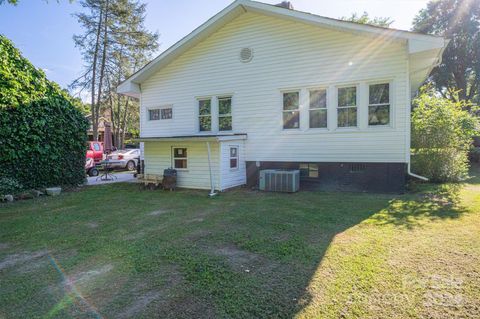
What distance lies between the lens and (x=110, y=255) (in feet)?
13.1

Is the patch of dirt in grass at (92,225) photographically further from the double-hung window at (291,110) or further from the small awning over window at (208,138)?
the double-hung window at (291,110)

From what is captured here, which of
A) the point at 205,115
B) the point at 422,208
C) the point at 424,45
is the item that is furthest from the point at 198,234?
the point at 424,45

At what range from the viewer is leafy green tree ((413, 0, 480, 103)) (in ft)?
77.4

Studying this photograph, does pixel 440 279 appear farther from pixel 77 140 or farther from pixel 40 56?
pixel 40 56

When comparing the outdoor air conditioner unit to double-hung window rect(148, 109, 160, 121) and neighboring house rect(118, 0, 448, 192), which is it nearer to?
neighboring house rect(118, 0, 448, 192)

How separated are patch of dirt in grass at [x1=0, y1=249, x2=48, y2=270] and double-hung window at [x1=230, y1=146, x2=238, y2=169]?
654cm

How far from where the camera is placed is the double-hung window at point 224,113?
1103 cm

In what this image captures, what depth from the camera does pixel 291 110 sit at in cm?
995

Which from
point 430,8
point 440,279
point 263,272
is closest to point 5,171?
point 263,272

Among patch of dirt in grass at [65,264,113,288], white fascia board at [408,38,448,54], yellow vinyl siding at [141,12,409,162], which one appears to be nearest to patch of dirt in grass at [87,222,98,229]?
patch of dirt in grass at [65,264,113,288]

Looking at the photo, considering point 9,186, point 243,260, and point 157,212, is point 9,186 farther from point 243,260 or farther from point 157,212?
point 243,260

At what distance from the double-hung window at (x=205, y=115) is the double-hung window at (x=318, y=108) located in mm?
4007

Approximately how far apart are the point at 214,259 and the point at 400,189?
23.3 ft

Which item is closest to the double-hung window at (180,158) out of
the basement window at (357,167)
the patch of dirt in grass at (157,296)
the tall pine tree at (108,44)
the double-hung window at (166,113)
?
the double-hung window at (166,113)
